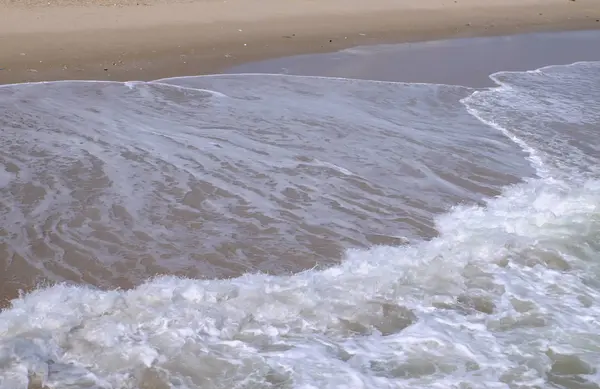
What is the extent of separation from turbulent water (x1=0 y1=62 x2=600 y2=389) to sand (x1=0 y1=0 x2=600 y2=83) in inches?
50.4

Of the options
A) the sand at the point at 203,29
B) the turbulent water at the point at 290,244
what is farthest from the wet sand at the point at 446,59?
the turbulent water at the point at 290,244

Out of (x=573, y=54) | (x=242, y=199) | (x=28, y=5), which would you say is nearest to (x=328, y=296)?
(x=242, y=199)

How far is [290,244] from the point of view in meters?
4.66

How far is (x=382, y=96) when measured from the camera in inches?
327

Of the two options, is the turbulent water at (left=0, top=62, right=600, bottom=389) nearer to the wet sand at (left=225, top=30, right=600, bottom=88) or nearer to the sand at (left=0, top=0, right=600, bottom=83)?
the sand at (left=0, top=0, right=600, bottom=83)

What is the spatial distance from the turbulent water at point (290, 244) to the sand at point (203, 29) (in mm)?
1281

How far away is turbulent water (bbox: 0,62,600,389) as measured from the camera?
11.6 feet

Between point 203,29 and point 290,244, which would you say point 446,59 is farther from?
point 290,244

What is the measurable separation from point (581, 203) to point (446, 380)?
270cm

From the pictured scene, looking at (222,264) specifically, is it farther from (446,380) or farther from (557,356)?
(557,356)

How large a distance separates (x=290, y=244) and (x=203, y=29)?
6665mm

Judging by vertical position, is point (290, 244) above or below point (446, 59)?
below

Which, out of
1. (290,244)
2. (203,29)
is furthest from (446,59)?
(290,244)

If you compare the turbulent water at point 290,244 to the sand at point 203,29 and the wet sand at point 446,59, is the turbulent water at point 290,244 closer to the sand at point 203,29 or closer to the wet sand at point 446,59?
the sand at point 203,29
